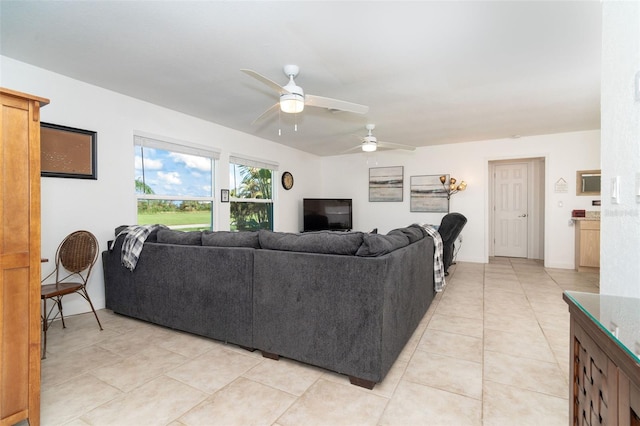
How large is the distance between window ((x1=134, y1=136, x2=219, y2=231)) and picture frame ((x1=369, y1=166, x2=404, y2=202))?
3.63m

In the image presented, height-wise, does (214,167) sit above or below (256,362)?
above

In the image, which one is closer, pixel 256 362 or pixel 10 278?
pixel 10 278

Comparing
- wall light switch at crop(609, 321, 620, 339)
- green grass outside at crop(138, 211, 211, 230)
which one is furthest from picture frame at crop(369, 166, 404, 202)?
wall light switch at crop(609, 321, 620, 339)

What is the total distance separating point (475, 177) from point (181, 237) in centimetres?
546

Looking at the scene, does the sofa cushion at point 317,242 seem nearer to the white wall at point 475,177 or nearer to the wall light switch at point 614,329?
the wall light switch at point 614,329

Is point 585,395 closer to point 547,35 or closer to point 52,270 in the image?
point 547,35

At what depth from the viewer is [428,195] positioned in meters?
6.31

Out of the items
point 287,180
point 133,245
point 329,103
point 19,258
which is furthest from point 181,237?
point 287,180

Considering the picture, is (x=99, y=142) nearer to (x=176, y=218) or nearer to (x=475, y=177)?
(x=176, y=218)

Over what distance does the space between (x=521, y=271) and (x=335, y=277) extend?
4573 mm

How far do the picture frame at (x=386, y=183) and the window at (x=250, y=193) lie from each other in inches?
90.8

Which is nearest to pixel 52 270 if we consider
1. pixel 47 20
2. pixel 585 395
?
pixel 47 20

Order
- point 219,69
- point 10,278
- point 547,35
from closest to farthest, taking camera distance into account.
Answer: point 10,278
point 547,35
point 219,69

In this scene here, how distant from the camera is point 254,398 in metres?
1.71
